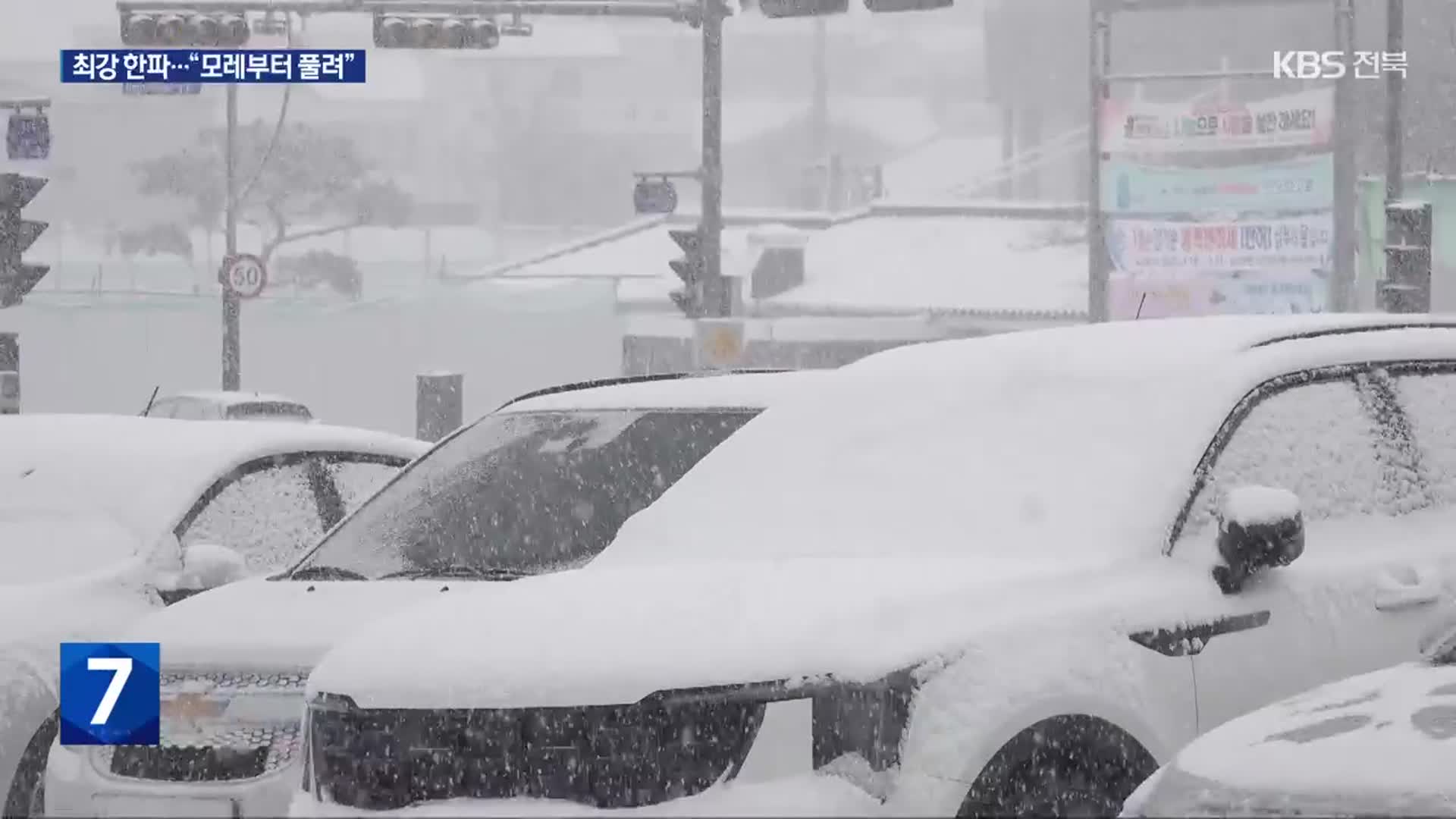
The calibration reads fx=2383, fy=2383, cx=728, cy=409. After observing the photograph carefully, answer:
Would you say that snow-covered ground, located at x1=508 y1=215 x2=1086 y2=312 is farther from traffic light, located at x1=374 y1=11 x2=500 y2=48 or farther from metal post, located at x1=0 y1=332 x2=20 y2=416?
metal post, located at x1=0 y1=332 x2=20 y2=416

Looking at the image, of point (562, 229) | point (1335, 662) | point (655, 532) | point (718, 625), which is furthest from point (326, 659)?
point (562, 229)

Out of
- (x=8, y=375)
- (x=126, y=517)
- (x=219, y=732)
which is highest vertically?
(x=8, y=375)

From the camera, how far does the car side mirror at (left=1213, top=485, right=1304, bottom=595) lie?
5.14m

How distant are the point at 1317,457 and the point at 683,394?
6.87 feet

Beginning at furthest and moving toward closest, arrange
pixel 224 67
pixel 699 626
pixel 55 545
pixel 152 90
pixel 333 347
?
pixel 333 347, pixel 152 90, pixel 224 67, pixel 55 545, pixel 699 626

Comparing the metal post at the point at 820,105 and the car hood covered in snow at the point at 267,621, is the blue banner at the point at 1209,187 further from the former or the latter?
the metal post at the point at 820,105

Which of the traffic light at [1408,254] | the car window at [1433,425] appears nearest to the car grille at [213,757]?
the car window at [1433,425]

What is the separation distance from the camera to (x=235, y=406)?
2662cm

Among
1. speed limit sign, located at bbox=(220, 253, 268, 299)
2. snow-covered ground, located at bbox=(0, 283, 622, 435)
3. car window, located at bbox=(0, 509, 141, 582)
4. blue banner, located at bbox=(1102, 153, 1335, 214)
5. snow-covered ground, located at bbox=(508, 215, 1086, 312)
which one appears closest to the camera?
car window, located at bbox=(0, 509, 141, 582)

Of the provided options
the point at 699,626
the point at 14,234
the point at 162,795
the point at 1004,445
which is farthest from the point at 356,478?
the point at 14,234

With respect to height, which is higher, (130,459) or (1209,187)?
(1209,187)

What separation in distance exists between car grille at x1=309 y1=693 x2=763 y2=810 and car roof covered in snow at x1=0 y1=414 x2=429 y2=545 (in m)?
2.62

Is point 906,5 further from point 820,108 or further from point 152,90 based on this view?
point 820,108

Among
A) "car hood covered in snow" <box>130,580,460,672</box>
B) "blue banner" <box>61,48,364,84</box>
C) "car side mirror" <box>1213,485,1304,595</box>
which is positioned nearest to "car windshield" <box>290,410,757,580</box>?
"car hood covered in snow" <box>130,580,460,672</box>
